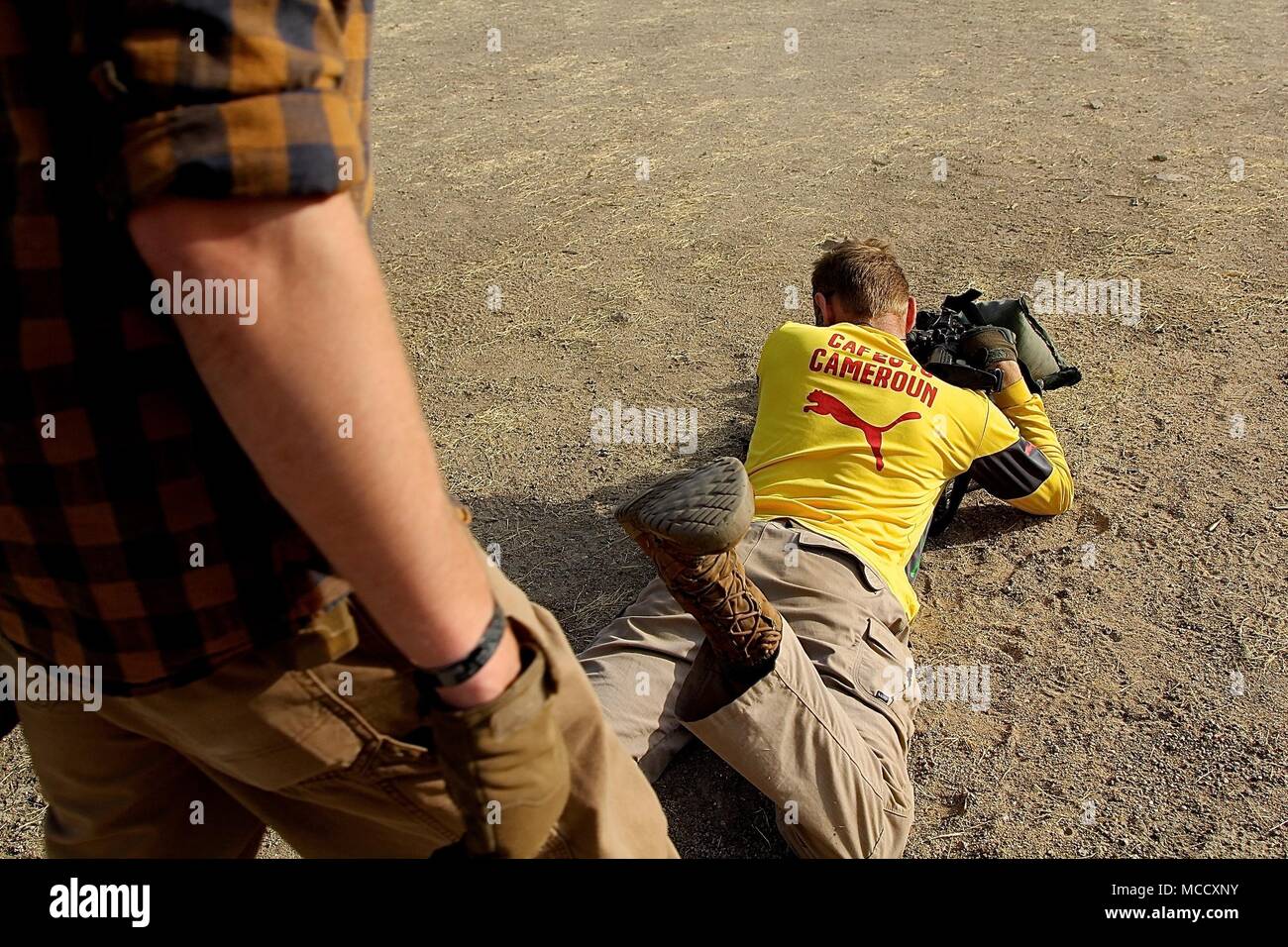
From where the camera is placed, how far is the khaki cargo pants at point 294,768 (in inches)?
52.9

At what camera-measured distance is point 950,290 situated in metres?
4.83

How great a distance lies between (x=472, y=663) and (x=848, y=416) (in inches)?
82.0

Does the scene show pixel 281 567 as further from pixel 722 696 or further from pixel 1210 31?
pixel 1210 31

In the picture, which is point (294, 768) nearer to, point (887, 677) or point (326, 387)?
point (326, 387)

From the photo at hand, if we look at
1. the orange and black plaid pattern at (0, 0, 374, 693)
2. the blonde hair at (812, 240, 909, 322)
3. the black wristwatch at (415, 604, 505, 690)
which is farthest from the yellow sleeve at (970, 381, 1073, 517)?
the orange and black plaid pattern at (0, 0, 374, 693)

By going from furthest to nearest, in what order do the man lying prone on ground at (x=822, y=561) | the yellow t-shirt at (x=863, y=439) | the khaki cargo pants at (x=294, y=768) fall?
the yellow t-shirt at (x=863, y=439) → the man lying prone on ground at (x=822, y=561) → the khaki cargo pants at (x=294, y=768)

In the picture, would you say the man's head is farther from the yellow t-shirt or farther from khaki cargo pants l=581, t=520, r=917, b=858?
khaki cargo pants l=581, t=520, r=917, b=858

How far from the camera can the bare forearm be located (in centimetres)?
101

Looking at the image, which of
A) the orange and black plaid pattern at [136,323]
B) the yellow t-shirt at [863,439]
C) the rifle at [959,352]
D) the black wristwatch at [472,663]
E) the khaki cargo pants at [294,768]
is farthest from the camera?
the rifle at [959,352]

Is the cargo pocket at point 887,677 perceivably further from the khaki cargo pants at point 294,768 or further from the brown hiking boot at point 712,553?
the khaki cargo pants at point 294,768

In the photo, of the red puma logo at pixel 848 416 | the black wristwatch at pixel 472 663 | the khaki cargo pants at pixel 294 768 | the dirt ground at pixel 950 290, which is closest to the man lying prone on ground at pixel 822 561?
the red puma logo at pixel 848 416

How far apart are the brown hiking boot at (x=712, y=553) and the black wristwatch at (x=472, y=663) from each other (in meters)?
1.12

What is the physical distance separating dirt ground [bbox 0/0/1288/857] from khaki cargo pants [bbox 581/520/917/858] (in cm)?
16

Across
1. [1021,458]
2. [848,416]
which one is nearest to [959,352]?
[1021,458]
